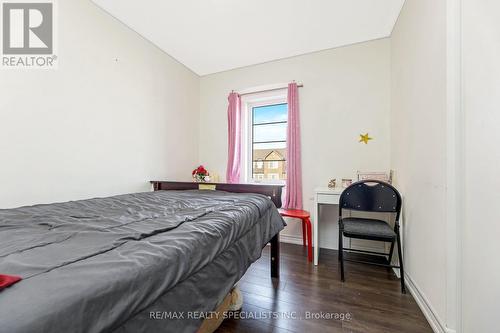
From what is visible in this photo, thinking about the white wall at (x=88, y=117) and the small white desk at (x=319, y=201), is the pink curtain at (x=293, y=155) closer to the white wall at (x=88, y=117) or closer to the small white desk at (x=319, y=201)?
the small white desk at (x=319, y=201)

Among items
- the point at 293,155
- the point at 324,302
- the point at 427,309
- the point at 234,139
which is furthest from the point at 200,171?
the point at 427,309

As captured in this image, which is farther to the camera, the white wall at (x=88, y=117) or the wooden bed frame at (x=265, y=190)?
the wooden bed frame at (x=265, y=190)

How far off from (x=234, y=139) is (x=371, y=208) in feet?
6.05

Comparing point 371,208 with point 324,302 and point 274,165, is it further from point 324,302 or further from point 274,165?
point 274,165

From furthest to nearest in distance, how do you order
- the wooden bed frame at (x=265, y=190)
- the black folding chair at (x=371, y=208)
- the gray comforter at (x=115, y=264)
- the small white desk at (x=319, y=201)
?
the small white desk at (x=319, y=201) → the wooden bed frame at (x=265, y=190) → the black folding chair at (x=371, y=208) → the gray comforter at (x=115, y=264)

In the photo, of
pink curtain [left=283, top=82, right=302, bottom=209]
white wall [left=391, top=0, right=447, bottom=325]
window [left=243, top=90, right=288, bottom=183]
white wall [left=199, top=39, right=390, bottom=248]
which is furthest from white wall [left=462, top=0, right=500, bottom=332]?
window [left=243, top=90, right=288, bottom=183]

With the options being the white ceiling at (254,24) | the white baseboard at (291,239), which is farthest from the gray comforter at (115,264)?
the white ceiling at (254,24)

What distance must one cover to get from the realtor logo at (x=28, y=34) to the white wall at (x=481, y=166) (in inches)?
103

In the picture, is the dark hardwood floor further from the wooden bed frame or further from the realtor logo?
the realtor logo

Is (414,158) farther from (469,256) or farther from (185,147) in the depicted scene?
(185,147)

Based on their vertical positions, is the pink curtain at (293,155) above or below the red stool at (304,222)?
above

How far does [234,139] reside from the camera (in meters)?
2.86

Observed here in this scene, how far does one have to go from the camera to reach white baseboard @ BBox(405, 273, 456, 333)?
3.63ft

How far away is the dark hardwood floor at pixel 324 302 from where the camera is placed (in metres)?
1.20
